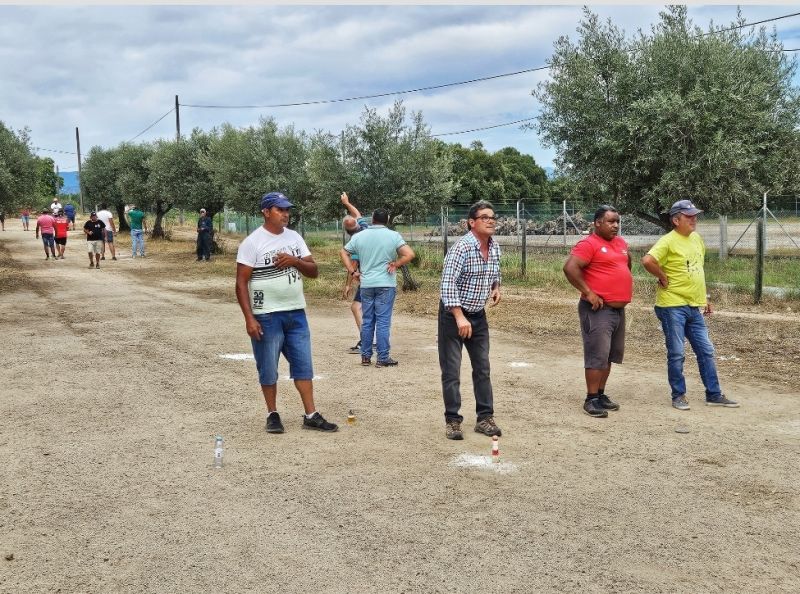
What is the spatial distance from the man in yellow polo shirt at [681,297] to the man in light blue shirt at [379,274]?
2917mm

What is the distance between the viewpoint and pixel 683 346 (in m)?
7.01

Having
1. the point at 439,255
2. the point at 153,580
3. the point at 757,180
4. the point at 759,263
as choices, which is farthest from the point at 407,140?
the point at 153,580

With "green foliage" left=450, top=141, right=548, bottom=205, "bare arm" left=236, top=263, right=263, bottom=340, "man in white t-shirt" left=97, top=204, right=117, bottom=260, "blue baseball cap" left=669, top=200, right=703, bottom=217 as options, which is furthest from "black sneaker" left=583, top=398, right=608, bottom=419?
"green foliage" left=450, top=141, right=548, bottom=205

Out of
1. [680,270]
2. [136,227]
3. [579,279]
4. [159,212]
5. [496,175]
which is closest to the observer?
[579,279]

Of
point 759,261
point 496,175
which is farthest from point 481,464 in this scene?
point 496,175

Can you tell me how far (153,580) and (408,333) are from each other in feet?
26.2

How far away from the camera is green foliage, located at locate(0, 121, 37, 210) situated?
2666cm

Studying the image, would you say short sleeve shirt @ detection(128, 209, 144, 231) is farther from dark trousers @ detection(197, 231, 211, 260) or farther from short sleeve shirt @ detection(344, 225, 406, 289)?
short sleeve shirt @ detection(344, 225, 406, 289)

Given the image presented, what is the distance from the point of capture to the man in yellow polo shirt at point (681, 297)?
6.95 metres

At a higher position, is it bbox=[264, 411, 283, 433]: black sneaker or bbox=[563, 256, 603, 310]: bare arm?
bbox=[563, 256, 603, 310]: bare arm

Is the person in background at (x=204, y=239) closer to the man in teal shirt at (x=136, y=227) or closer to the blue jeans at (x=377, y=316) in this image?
the man in teal shirt at (x=136, y=227)

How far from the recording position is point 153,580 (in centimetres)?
378

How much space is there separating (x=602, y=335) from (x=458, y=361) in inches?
55.2

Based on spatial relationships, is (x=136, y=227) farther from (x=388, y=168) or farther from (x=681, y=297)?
(x=681, y=297)
